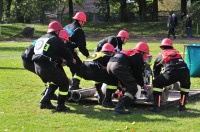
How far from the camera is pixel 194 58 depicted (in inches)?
586

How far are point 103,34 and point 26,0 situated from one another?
17.4 m

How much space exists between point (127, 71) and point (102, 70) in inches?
33.7

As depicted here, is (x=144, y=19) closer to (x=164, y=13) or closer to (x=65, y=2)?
(x=164, y=13)

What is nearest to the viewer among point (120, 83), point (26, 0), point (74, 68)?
point (120, 83)

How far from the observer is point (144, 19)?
2095 inches

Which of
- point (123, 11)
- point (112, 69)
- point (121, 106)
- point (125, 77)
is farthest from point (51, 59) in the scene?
point (123, 11)

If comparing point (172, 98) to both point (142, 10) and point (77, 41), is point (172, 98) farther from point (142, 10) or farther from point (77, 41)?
point (142, 10)

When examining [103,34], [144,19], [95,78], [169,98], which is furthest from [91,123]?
[144,19]

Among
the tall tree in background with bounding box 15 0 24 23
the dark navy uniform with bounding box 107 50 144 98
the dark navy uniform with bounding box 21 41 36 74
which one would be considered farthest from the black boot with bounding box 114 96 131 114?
the tall tree in background with bounding box 15 0 24 23

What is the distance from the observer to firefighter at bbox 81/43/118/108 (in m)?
10.0

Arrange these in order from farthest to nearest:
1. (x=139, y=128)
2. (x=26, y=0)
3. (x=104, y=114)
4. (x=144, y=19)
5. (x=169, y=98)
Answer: (x=26, y=0)
(x=144, y=19)
(x=169, y=98)
(x=104, y=114)
(x=139, y=128)

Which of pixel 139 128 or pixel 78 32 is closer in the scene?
pixel 139 128

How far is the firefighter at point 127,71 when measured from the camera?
9414 millimetres

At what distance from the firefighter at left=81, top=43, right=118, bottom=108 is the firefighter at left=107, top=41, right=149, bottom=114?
442mm
